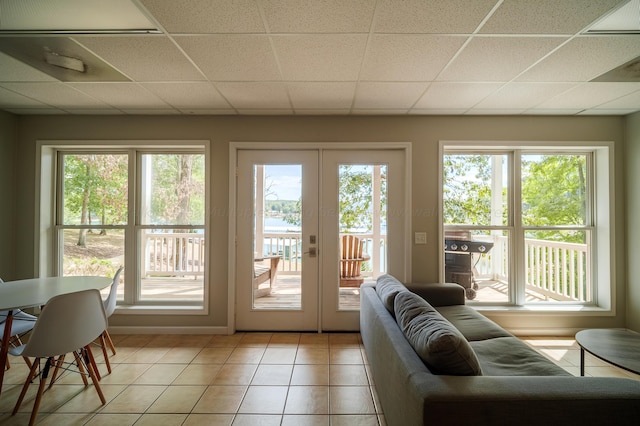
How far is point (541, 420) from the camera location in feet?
3.52

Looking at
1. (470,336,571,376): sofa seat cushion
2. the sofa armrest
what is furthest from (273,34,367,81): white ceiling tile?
(470,336,571,376): sofa seat cushion

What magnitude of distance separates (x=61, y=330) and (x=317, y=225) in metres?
2.24

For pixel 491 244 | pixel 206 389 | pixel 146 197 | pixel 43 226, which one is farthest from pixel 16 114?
pixel 491 244

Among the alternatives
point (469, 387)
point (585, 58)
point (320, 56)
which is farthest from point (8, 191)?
point (585, 58)

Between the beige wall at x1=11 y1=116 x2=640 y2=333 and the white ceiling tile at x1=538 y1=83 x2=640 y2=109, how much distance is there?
322mm

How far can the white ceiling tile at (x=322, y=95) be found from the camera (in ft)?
8.11

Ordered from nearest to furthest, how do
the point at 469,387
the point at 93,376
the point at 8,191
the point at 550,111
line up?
the point at 469,387 < the point at 93,376 < the point at 550,111 < the point at 8,191

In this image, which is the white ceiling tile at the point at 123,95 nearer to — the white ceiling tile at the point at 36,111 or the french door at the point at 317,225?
the white ceiling tile at the point at 36,111

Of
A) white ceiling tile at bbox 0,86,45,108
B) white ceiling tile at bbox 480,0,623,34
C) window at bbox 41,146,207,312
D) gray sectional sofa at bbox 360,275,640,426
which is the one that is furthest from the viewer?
window at bbox 41,146,207,312

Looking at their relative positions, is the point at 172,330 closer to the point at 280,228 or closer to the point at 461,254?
the point at 280,228

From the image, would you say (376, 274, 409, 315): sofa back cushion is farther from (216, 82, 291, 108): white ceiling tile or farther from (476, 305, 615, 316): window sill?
(216, 82, 291, 108): white ceiling tile

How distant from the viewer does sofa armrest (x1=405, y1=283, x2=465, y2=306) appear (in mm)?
2832

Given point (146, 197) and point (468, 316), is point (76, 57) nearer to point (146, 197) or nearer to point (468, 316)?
point (146, 197)

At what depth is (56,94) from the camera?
8.73ft
